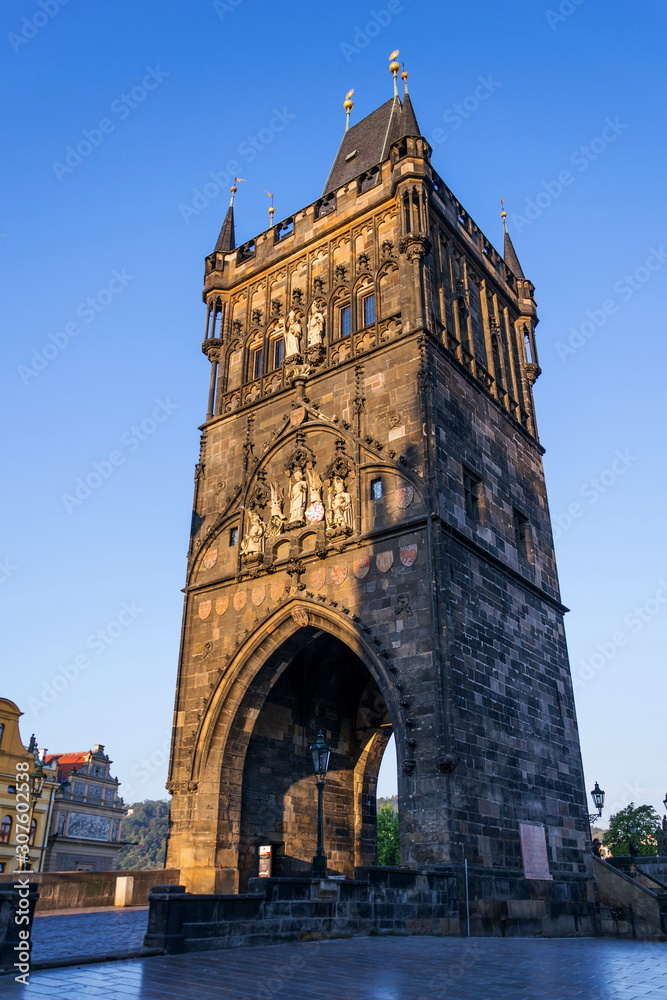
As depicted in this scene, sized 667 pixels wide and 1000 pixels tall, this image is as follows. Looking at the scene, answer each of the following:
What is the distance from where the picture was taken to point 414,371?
1916cm

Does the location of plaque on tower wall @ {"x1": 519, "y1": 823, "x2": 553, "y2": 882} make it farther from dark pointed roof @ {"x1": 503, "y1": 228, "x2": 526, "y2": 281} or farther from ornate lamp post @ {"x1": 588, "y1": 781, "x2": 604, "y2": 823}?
dark pointed roof @ {"x1": 503, "y1": 228, "x2": 526, "y2": 281}

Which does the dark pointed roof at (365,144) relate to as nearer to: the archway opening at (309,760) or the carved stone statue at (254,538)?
the carved stone statue at (254,538)

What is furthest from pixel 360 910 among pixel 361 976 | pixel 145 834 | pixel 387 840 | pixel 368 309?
pixel 145 834

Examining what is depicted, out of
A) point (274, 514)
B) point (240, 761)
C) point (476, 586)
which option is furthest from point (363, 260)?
point (240, 761)

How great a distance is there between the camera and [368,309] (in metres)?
21.9

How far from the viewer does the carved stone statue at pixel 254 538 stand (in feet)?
66.8

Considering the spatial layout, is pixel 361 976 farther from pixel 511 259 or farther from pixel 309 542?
pixel 511 259

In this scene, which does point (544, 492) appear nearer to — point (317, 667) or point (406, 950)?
point (317, 667)

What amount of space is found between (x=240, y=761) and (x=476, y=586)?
22.7ft

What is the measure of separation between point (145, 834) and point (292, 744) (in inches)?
4861

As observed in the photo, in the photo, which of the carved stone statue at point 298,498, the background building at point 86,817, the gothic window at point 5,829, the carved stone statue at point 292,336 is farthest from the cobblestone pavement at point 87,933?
the background building at point 86,817

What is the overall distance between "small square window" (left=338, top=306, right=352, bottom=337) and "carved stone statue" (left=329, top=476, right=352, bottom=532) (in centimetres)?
478

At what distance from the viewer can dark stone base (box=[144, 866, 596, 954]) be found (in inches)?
371

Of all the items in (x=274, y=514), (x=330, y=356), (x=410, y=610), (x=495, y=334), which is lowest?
(x=410, y=610)
